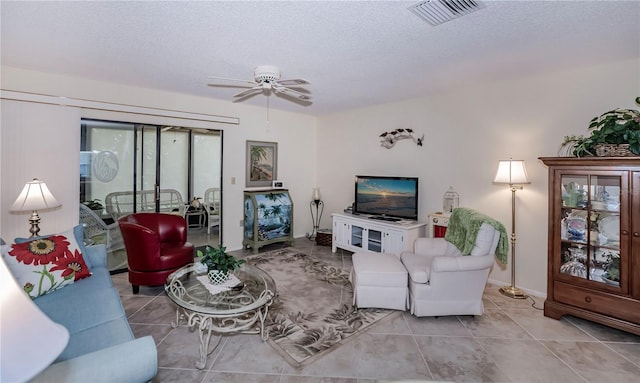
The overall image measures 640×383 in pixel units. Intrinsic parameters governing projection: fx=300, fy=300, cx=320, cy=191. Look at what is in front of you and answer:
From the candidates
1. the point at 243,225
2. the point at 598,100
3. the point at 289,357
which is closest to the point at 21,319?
the point at 289,357

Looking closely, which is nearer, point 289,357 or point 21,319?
point 21,319

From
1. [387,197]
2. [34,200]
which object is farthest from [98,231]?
[387,197]

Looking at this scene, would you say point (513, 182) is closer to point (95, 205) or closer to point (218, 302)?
point (218, 302)

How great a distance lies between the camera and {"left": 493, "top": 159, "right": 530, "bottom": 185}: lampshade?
3064mm

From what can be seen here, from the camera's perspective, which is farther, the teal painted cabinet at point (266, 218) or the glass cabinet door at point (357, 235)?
the teal painted cabinet at point (266, 218)

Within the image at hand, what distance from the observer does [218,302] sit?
219 cm

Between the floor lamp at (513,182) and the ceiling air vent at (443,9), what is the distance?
178cm

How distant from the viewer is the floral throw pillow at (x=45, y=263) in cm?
202

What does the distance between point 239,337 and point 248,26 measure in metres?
2.36

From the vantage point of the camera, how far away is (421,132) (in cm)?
424

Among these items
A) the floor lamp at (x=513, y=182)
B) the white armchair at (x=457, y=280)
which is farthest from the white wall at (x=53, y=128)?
the floor lamp at (x=513, y=182)

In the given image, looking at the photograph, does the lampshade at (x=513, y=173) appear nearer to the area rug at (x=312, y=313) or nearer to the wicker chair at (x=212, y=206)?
the area rug at (x=312, y=313)

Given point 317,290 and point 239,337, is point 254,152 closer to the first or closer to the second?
point 317,290

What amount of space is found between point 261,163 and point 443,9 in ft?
12.4
